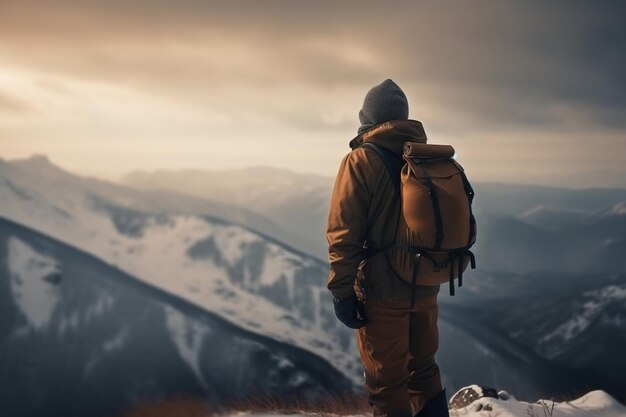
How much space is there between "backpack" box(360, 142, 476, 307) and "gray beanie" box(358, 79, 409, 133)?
1.19 ft

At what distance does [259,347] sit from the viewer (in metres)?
106

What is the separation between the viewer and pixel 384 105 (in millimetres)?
3965

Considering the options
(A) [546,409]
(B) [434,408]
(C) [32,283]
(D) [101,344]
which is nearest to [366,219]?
(B) [434,408]

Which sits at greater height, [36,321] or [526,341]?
[36,321]

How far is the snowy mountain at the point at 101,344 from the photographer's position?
93625 millimetres

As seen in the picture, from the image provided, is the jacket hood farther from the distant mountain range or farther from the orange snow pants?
the distant mountain range

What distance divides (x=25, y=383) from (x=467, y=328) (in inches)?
4911

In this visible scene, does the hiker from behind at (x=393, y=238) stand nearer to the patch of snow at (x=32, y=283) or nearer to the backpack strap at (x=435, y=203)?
the backpack strap at (x=435, y=203)

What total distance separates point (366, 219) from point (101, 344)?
115 meters

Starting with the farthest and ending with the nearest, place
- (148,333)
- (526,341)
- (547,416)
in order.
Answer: (526,341) → (148,333) → (547,416)

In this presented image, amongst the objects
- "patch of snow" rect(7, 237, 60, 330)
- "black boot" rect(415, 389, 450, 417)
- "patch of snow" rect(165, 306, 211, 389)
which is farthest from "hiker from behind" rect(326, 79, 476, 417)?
"patch of snow" rect(7, 237, 60, 330)

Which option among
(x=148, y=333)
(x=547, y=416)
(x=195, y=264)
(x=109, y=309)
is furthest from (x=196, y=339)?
(x=547, y=416)

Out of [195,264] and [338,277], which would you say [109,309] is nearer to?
[195,264]

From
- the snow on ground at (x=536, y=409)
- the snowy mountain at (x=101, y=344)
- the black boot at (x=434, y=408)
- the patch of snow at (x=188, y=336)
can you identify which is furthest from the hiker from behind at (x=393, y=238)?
the patch of snow at (x=188, y=336)
